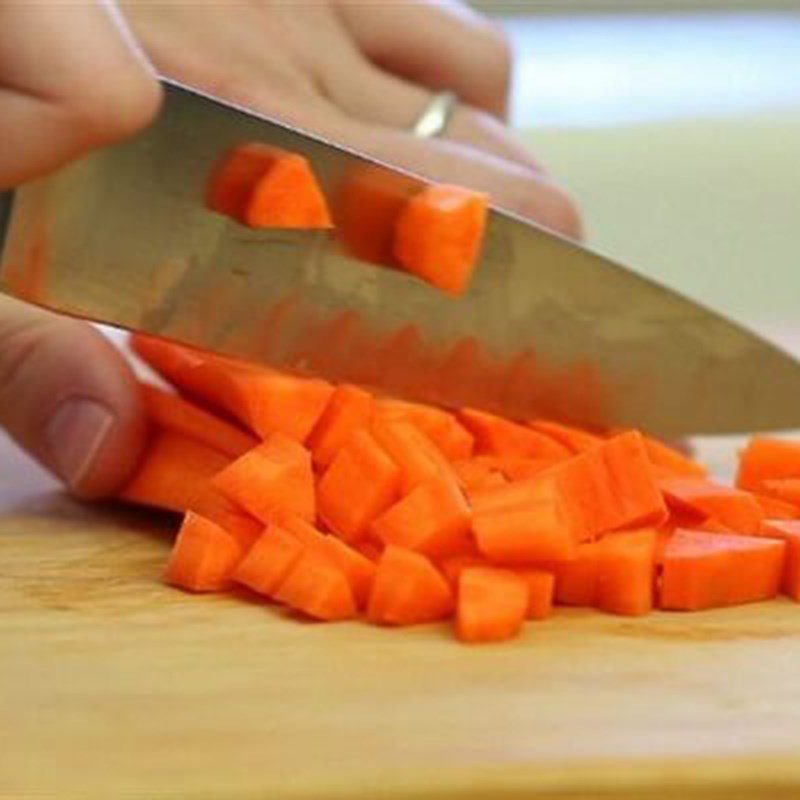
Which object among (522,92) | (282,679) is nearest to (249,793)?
(282,679)

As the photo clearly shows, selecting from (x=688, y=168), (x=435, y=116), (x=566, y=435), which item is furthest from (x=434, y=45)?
(x=566, y=435)

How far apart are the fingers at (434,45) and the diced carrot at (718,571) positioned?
0.83 m

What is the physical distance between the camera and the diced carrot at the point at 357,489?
53.1 inches

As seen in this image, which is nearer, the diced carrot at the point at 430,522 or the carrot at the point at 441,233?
the diced carrot at the point at 430,522

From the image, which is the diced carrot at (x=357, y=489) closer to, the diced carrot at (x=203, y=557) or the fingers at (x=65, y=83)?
the diced carrot at (x=203, y=557)

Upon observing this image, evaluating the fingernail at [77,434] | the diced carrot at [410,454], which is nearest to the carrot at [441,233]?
the diced carrot at [410,454]

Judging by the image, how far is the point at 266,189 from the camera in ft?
4.52

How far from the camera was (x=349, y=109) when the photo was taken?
6.66 feet

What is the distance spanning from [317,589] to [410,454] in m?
0.13

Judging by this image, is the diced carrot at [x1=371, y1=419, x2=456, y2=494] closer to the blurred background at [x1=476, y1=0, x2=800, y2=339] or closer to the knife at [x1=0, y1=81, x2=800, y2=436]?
the knife at [x1=0, y1=81, x2=800, y2=436]

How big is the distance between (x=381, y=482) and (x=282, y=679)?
0.19m

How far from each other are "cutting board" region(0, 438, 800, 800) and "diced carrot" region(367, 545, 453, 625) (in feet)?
0.05

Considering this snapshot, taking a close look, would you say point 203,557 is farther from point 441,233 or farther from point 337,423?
point 441,233

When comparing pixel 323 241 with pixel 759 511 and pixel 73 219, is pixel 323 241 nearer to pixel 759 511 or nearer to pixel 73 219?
pixel 73 219
